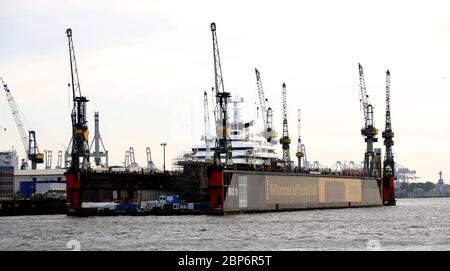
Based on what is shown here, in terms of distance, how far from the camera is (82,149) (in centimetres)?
12412

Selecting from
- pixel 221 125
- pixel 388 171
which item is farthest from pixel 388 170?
pixel 221 125

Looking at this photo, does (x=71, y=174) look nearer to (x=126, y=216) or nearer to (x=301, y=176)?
(x=126, y=216)

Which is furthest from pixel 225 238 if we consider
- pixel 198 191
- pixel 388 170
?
pixel 388 170

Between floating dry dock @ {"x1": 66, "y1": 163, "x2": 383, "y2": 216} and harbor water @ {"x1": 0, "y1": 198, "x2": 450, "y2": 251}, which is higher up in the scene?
floating dry dock @ {"x1": 66, "y1": 163, "x2": 383, "y2": 216}

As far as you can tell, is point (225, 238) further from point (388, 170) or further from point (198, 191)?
point (388, 170)

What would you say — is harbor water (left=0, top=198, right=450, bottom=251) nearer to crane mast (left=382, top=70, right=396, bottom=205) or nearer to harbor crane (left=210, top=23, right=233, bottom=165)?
harbor crane (left=210, top=23, right=233, bottom=165)

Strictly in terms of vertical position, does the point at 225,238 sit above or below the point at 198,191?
below

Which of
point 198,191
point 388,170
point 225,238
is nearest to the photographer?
point 225,238

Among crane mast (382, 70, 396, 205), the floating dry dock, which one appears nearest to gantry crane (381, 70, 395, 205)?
crane mast (382, 70, 396, 205)

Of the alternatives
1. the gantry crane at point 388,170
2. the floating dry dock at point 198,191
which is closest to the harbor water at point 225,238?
the floating dry dock at point 198,191

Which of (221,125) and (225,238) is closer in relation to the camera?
(225,238)

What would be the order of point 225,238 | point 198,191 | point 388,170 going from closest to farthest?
point 225,238 → point 198,191 → point 388,170
